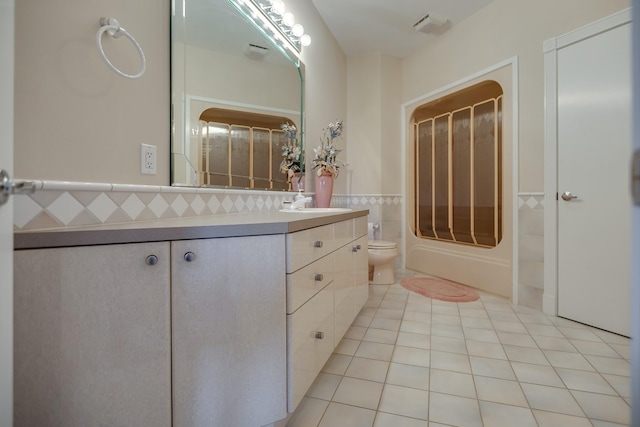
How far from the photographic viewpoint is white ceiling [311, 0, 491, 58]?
2.54 meters

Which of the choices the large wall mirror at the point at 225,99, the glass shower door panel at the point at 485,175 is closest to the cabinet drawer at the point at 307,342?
the large wall mirror at the point at 225,99

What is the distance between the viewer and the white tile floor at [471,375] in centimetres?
113

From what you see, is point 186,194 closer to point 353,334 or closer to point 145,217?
point 145,217

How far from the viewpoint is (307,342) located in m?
1.10

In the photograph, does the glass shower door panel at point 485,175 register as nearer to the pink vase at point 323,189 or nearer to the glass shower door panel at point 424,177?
the glass shower door panel at point 424,177

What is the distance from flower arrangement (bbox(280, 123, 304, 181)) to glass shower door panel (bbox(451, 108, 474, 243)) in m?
1.82

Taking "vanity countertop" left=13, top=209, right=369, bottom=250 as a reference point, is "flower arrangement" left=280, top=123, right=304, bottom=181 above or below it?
above

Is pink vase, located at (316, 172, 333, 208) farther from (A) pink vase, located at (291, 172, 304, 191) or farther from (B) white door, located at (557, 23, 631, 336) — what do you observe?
(B) white door, located at (557, 23, 631, 336)

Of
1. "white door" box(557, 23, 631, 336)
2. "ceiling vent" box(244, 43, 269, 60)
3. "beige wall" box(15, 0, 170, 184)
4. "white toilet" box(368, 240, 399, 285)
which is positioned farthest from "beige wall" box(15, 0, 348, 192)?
"white door" box(557, 23, 631, 336)

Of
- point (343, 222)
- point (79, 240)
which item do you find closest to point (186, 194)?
point (79, 240)

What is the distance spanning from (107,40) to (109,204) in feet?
1.82

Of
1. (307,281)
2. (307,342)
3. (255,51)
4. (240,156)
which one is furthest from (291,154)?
(307,342)

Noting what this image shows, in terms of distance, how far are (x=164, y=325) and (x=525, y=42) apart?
3.07 m

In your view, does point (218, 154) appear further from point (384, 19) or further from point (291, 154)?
point (384, 19)
